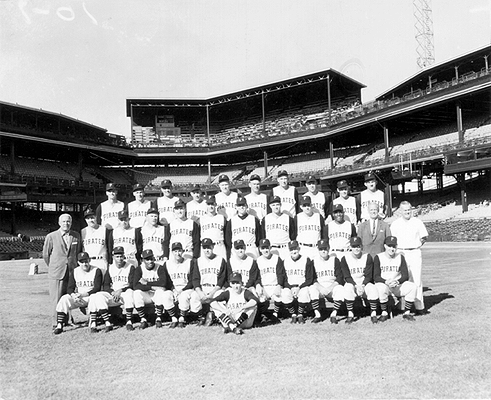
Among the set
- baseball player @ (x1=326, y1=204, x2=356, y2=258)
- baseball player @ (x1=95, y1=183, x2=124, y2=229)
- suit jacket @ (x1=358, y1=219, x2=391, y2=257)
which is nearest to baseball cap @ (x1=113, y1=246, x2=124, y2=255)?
baseball player @ (x1=95, y1=183, x2=124, y2=229)

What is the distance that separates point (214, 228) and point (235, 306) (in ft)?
5.65

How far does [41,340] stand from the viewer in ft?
21.3

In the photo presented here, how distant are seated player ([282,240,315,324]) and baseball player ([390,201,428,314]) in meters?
1.55

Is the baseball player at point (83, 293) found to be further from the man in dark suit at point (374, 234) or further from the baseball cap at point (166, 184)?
the man in dark suit at point (374, 234)

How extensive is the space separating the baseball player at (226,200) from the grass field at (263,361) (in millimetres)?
2511

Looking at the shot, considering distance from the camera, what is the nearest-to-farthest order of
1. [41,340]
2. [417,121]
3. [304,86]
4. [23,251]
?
[41,340]
[23,251]
[417,121]
[304,86]

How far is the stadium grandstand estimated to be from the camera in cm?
2927

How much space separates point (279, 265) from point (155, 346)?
2336 millimetres

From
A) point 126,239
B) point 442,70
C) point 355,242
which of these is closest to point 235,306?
point 355,242

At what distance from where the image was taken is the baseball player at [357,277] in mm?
A: 7008

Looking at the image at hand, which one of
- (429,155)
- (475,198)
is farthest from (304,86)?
(475,198)

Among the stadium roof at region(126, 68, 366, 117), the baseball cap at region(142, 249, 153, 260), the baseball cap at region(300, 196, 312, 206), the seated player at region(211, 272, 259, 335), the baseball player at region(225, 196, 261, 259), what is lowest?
the seated player at region(211, 272, 259, 335)

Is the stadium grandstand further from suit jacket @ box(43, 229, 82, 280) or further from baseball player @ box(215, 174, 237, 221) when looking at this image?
suit jacket @ box(43, 229, 82, 280)

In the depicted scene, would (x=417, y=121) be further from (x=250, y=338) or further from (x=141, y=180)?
(x=250, y=338)
